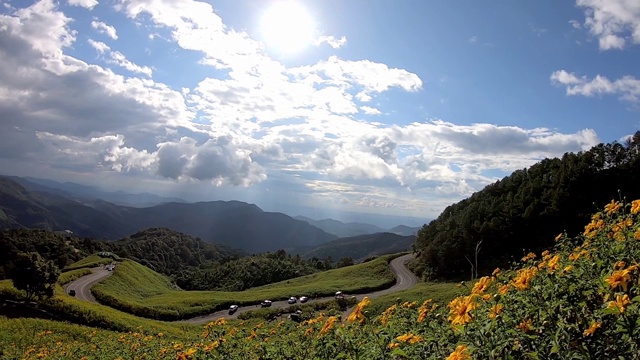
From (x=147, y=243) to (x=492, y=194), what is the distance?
136598mm

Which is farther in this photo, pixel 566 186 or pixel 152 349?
pixel 566 186

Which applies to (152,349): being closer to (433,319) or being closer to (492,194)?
(433,319)

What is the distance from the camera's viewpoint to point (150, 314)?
48.8 meters

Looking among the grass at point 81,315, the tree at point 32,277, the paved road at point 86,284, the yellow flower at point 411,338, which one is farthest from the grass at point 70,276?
the yellow flower at point 411,338

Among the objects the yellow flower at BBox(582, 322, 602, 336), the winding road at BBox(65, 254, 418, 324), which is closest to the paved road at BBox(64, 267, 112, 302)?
the winding road at BBox(65, 254, 418, 324)

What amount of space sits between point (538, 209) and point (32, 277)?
57740 millimetres

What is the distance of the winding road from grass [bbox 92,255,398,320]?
1.15 metres

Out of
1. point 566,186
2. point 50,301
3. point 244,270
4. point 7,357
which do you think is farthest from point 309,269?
point 7,357

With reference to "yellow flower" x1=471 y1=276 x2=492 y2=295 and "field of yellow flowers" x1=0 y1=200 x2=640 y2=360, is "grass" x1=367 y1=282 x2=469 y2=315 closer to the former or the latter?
"field of yellow flowers" x1=0 y1=200 x2=640 y2=360

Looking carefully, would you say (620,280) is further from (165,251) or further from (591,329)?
(165,251)

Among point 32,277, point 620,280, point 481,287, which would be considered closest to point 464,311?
point 481,287

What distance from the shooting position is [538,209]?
Result: 54594 millimetres

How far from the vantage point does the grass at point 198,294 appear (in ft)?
170

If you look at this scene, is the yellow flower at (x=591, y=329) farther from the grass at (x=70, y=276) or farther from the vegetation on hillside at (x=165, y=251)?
the vegetation on hillside at (x=165, y=251)
